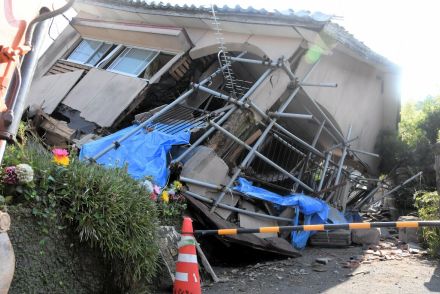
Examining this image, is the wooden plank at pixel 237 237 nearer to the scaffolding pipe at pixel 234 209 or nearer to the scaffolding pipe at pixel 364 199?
the scaffolding pipe at pixel 234 209

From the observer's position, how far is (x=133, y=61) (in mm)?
11578

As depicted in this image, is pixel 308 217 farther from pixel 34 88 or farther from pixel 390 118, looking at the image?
pixel 34 88

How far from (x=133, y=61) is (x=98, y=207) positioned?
751cm

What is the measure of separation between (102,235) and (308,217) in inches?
216

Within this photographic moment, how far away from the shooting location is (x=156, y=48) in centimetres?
1134

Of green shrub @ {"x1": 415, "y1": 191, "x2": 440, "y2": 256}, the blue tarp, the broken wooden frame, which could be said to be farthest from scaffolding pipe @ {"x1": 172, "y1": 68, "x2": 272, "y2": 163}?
green shrub @ {"x1": 415, "y1": 191, "x2": 440, "y2": 256}

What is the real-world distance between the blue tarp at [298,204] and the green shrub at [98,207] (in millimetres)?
3527

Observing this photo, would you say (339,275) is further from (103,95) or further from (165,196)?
(103,95)

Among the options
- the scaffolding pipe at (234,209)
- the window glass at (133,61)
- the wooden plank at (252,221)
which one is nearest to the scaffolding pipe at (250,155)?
the scaffolding pipe at (234,209)

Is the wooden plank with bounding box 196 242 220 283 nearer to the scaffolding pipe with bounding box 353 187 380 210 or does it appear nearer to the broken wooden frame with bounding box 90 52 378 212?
the broken wooden frame with bounding box 90 52 378 212

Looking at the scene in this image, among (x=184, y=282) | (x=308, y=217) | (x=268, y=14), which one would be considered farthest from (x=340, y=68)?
(x=184, y=282)

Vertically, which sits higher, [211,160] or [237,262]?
[211,160]

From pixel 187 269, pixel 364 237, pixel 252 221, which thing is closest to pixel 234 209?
pixel 252 221

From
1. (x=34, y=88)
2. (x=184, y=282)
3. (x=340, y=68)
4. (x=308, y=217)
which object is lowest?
(x=184, y=282)
